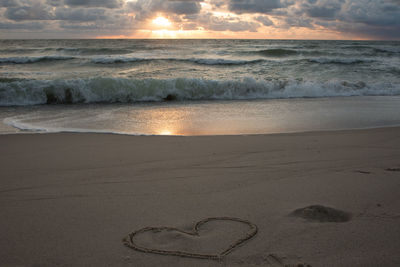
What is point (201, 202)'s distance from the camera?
290cm

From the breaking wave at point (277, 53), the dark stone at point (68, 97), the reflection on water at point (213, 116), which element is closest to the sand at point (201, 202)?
the reflection on water at point (213, 116)

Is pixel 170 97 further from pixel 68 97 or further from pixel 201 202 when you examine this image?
pixel 201 202

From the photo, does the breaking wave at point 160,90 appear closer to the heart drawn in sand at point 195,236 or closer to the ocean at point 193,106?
the ocean at point 193,106

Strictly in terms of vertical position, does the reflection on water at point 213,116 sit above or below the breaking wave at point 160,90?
below

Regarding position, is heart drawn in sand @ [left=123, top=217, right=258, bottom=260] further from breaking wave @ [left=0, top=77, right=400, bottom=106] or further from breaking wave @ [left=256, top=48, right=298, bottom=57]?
breaking wave @ [left=256, top=48, right=298, bottom=57]

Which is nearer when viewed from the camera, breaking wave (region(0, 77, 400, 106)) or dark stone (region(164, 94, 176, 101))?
breaking wave (region(0, 77, 400, 106))

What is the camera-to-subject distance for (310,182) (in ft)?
11.0

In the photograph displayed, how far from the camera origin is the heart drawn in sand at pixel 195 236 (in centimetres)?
213

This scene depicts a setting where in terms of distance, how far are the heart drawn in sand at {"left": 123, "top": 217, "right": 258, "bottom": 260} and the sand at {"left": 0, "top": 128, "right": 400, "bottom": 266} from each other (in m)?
0.02

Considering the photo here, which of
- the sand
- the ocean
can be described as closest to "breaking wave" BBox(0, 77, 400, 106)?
the ocean

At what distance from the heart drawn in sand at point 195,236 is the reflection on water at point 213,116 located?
128 inches

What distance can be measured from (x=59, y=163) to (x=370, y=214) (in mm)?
3421

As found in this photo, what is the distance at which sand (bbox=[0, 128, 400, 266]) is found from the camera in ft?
7.06

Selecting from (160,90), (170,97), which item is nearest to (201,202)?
(170,97)
